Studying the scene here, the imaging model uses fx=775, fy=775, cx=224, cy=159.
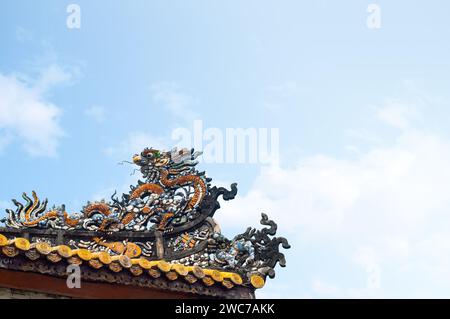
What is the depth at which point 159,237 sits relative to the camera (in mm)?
10172

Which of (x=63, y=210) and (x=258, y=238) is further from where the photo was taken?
(x=63, y=210)

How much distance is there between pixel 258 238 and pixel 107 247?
200cm

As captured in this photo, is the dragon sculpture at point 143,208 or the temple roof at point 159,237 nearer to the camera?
the temple roof at point 159,237

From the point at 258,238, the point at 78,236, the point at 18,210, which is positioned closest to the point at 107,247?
the point at 78,236

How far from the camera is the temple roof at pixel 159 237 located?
28.8ft

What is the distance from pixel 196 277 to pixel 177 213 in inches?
63.7

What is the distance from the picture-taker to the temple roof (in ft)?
28.8

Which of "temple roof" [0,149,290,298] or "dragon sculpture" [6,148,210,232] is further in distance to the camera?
"dragon sculpture" [6,148,210,232]

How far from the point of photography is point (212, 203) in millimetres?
10477

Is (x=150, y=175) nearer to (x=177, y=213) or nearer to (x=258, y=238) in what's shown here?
(x=177, y=213)
